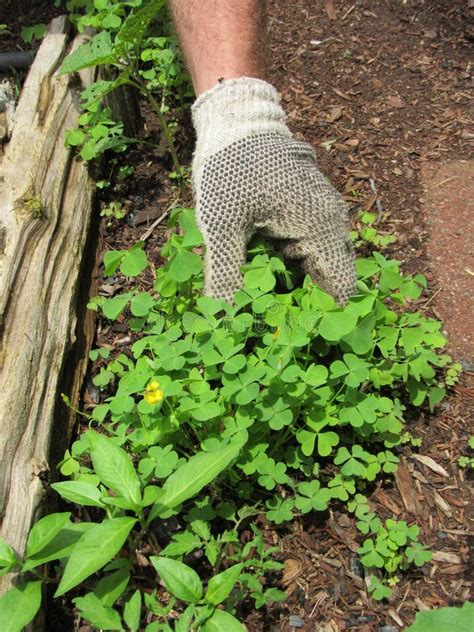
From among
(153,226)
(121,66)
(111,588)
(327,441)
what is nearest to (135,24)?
(121,66)

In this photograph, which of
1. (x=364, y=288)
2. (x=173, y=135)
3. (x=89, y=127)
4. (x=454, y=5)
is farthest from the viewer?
(x=454, y=5)

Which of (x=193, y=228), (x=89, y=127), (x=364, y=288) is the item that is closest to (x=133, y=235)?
(x=89, y=127)

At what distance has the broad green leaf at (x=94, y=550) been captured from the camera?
1766 millimetres

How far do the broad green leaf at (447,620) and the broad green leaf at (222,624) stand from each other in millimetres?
478

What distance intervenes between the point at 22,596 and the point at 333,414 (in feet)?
3.82

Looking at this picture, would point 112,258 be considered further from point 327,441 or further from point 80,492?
point 327,441

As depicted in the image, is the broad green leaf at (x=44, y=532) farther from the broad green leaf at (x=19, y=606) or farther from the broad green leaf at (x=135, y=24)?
the broad green leaf at (x=135, y=24)

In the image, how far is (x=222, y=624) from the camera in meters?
1.80

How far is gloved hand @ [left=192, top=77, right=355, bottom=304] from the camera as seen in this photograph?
2576mm

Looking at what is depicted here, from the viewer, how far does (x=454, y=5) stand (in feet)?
13.7

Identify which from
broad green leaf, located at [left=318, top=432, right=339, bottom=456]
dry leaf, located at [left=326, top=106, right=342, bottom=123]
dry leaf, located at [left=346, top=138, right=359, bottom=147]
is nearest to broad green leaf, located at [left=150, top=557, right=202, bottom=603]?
broad green leaf, located at [left=318, top=432, right=339, bottom=456]

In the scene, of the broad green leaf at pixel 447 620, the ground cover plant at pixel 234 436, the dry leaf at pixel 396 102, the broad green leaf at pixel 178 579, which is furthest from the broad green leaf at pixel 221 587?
the dry leaf at pixel 396 102

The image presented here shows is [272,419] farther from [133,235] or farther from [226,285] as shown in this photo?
[133,235]

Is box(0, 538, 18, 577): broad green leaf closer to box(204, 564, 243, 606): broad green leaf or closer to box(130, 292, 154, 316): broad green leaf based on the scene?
box(204, 564, 243, 606): broad green leaf
